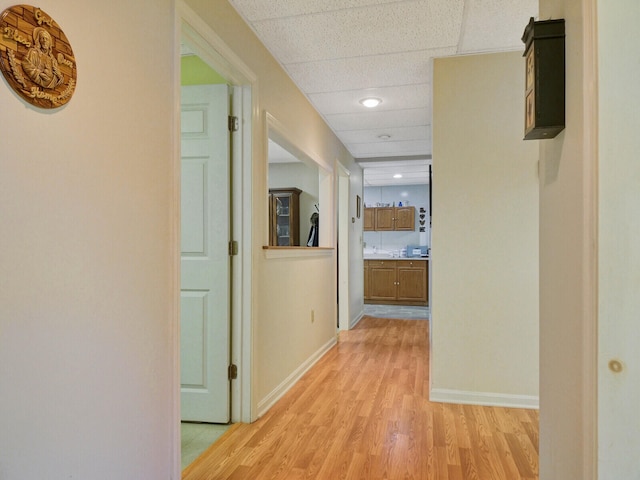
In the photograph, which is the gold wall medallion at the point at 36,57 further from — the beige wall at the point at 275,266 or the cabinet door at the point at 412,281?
the cabinet door at the point at 412,281

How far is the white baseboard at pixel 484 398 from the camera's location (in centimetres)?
270

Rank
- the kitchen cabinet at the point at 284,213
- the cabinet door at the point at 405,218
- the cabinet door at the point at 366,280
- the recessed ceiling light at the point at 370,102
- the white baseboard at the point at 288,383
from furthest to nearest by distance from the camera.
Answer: the cabinet door at the point at 405,218, the cabinet door at the point at 366,280, the kitchen cabinet at the point at 284,213, the recessed ceiling light at the point at 370,102, the white baseboard at the point at 288,383

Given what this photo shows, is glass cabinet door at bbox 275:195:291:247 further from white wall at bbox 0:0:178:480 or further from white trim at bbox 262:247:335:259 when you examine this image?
white wall at bbox 0:0:178:480

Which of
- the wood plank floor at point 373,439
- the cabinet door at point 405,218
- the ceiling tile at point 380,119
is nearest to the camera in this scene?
the wood plank floor at point 373,439

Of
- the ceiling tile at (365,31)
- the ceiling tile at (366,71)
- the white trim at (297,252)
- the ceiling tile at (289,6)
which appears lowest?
the white trim at (297,252)

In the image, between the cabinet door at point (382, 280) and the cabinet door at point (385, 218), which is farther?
the cabinet door at point (385, 218)

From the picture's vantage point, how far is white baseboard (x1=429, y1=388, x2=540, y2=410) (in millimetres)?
2695

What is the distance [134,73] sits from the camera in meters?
1.39

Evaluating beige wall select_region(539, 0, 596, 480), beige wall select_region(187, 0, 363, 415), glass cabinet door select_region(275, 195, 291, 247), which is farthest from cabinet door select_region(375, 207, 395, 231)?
beige wall select_region(539, 0, 596, 480)

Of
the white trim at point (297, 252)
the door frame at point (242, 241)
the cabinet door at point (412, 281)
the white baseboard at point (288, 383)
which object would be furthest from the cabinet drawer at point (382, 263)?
the door frame at point (242, 241)

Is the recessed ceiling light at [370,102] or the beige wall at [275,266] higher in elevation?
the recessed ceiling light at [370,102]

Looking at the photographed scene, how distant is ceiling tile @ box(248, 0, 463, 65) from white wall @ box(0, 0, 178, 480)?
38.7 inches

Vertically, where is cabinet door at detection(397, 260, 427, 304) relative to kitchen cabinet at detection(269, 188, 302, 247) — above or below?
below

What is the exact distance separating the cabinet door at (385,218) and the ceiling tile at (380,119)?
4024 millimetres
